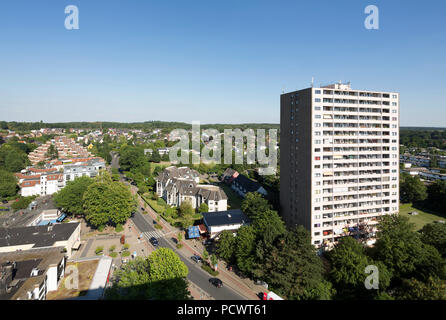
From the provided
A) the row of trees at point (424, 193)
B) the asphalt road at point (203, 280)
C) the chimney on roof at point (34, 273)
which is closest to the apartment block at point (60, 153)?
the asphalt road at point (203, 280)

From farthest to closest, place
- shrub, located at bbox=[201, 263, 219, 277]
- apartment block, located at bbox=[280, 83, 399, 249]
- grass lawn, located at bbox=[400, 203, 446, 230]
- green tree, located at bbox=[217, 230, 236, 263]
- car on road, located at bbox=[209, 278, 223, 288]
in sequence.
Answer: grass lawn, located at bbox=[400, 203, 446, 230]
apartment block, located at bbox=[280, 83, 399, 249]
green tree, located at bbox=[217, 230, 236, 263]
shrub, located at bbox=[201, 263, 219, 277]
car on road, located at bbox=[209, 278, 223, 288]

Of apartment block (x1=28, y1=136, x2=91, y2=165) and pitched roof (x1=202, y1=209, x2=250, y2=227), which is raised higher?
apartment block (x1=28, y1=136, x2=91, y2=165)

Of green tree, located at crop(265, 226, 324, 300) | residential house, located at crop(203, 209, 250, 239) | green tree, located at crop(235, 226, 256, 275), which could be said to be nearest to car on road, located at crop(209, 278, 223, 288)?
green tree, located at crop(235, 226, 256, 275)

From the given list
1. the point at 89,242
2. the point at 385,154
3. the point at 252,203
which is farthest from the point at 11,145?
the point at 385,154

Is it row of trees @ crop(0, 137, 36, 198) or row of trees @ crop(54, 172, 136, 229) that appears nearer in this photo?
row of trees @ crop(54, 172, 136, 229)

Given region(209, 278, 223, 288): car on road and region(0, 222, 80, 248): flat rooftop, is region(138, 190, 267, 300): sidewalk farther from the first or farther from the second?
region(0, 222, 80, 248): flat rooftop

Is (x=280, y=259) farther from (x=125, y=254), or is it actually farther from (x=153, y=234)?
(x=153, y=234)

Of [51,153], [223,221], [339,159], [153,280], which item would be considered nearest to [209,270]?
[153,280]
